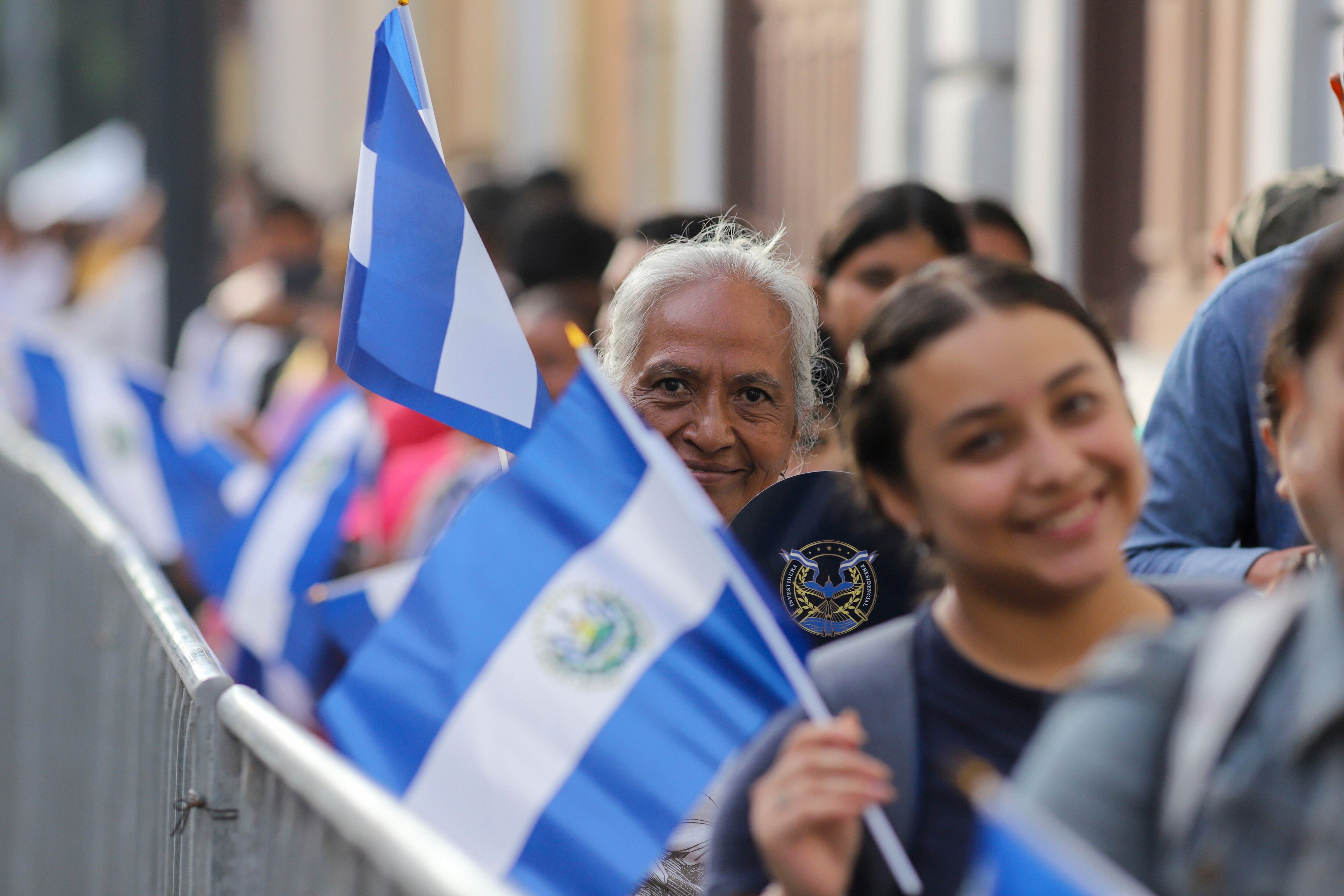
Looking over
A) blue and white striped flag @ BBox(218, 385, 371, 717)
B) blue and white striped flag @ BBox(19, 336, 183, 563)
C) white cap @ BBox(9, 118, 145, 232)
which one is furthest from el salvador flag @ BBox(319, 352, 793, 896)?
white cap @ BBox(9, 118, 145, 232)

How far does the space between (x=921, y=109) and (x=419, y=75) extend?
15.5 feet

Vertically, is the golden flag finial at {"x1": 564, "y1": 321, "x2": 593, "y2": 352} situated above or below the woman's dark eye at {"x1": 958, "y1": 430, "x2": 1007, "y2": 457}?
above

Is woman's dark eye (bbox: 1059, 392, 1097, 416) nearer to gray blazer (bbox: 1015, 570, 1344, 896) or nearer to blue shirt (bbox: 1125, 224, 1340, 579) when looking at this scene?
gray blazer (bbox: 1015, 570, 1344, 896)

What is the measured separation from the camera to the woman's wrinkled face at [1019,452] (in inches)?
83.0

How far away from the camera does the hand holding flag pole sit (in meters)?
2.04

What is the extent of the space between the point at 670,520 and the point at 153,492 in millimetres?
5948

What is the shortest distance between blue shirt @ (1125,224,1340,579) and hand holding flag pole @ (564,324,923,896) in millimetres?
1177

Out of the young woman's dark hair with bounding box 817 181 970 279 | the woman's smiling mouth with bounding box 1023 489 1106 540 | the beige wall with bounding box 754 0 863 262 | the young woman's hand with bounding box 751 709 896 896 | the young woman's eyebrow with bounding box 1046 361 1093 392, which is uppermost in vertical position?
the young woman's eyebrow with bounding box 1046 361 1093 392

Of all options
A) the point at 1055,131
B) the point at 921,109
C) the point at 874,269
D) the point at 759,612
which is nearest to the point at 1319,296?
the point at 759,612

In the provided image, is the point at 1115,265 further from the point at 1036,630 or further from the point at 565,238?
the point at 1036,630

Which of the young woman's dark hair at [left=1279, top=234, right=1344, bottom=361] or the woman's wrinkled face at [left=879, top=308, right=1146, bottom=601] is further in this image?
the woman's wrinkled face at [left=879, top=308, right=1146, bottom=601]

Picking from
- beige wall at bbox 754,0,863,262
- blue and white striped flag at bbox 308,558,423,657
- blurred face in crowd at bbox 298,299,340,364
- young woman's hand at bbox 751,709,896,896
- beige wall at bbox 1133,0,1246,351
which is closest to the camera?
young woman's hand at bbox 751,709,896,896

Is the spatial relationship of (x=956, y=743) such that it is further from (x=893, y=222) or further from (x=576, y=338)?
(x=893, y=222)

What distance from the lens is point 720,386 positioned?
11.9 feet
